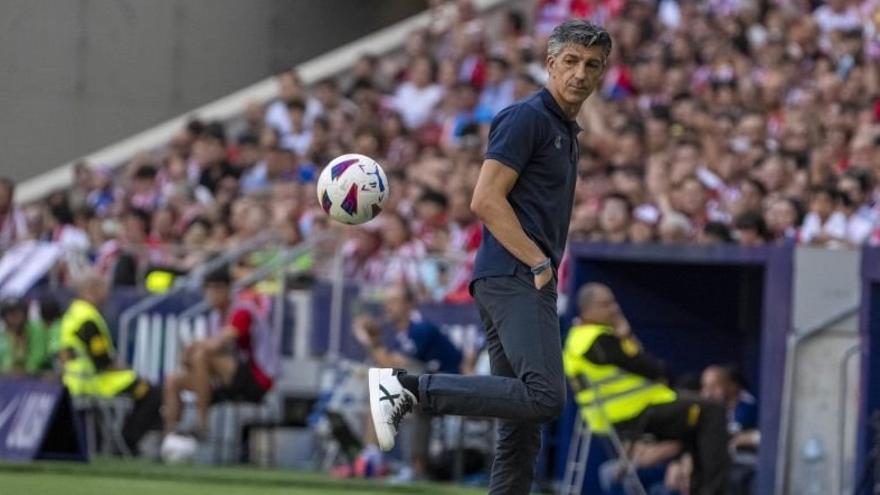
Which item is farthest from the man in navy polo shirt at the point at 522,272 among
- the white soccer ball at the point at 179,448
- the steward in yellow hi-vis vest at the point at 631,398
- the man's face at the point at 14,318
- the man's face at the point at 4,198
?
the man's face at the point at 4,198

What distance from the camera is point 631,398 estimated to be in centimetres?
1430

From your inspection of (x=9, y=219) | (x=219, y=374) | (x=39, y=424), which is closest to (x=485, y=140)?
(x=219, y=374)

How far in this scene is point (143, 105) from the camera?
26141mm

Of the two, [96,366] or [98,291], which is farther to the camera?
[98,291]

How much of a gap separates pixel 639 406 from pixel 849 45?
6028mm

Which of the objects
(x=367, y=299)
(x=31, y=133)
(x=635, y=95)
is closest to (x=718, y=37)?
(x=635, y=95)

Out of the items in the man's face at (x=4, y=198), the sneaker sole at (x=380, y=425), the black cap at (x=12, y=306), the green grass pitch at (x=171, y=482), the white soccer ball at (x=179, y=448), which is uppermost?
the man's face at (x=4, y=198)

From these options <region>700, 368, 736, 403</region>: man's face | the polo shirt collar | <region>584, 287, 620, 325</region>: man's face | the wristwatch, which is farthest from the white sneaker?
<region>700, 368, 736, 403</region>: man's face

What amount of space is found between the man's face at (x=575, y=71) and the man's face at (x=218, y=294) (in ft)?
31.0

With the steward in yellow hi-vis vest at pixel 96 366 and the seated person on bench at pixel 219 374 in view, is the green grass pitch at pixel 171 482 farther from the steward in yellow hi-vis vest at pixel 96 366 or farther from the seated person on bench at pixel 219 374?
the steward in yellow hi-vis vest at pixel 96 366

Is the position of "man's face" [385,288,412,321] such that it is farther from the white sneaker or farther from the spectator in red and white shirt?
the white sneaker

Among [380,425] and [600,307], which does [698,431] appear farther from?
[380,425]

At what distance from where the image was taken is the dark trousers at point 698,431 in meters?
14.0

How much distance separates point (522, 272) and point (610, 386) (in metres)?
5.25
